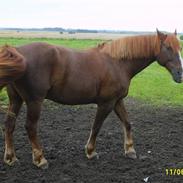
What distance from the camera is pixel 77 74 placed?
6234mm

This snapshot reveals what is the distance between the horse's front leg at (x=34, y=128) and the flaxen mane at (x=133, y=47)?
157 cm

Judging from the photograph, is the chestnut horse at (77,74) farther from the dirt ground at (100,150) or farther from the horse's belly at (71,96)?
the dirt ground at (100,150)

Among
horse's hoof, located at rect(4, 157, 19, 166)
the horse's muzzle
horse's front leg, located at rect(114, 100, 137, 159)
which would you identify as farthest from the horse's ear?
horse's hoof, located at rect(4, 157, 19, 166)

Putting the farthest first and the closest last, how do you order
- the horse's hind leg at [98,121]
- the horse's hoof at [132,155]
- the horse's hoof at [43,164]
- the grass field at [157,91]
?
1. the grass field at [157,91]
2. the horse's hoof at [132,155]
3. the horse's hind leg at [98,121]
4. the horse's hoof at [43,164]

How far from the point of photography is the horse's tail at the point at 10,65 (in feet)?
18.3

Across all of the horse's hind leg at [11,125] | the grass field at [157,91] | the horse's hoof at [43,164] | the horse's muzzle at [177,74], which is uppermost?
the horse's muzzle at [177,74]

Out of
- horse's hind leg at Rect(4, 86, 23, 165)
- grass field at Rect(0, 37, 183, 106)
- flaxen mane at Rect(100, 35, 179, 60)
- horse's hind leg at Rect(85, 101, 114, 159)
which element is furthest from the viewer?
grass field at Rect(0, 37, 183, 106)

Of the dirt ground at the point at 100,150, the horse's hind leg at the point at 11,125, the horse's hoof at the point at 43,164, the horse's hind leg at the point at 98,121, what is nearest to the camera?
the dirt ground at the point at 100,150

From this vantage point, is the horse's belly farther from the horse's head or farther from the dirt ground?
the horse's head

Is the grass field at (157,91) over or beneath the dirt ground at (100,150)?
beneath

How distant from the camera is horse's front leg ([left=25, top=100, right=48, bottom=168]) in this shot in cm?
590

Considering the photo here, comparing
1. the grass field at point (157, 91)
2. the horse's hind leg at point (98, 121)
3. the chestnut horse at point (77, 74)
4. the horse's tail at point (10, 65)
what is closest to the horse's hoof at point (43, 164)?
the chestnut horse at point (77, 74)

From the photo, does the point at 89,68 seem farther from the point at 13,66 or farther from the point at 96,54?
the point at 13,66

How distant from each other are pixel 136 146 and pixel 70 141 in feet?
4.14
